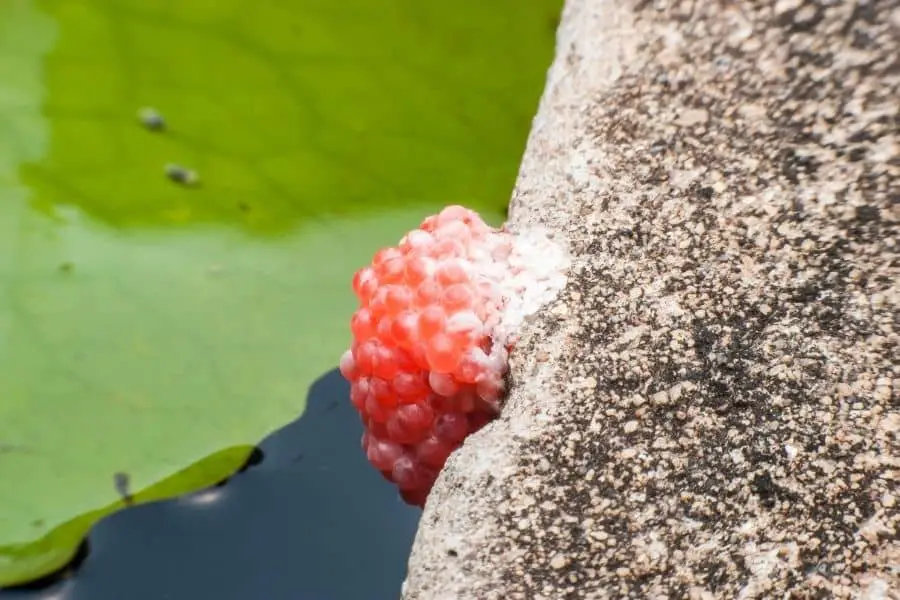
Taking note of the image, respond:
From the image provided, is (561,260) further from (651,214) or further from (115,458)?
(115,458)

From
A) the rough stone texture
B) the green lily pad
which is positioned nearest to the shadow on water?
the green lily pad

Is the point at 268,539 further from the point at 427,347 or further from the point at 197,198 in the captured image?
the point at 197,198

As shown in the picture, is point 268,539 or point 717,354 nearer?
point 717,354

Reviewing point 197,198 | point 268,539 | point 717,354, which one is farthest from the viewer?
point 197,198

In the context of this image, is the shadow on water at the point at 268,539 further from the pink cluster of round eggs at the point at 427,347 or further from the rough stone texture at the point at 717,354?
the rough stone texture at the point at 717,354

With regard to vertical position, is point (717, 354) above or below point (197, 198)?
below

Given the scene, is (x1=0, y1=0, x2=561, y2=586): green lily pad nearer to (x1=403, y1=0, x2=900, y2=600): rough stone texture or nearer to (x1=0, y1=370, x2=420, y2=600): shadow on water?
(x1=0, y1=370, x2=420, y2=600): shadow on water

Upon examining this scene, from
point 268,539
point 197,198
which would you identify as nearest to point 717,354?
point 268,539

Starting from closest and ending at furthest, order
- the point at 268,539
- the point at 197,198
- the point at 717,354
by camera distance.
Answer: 1. the point at 717,354
2. the point at 268,539
3. the point at 197,198
